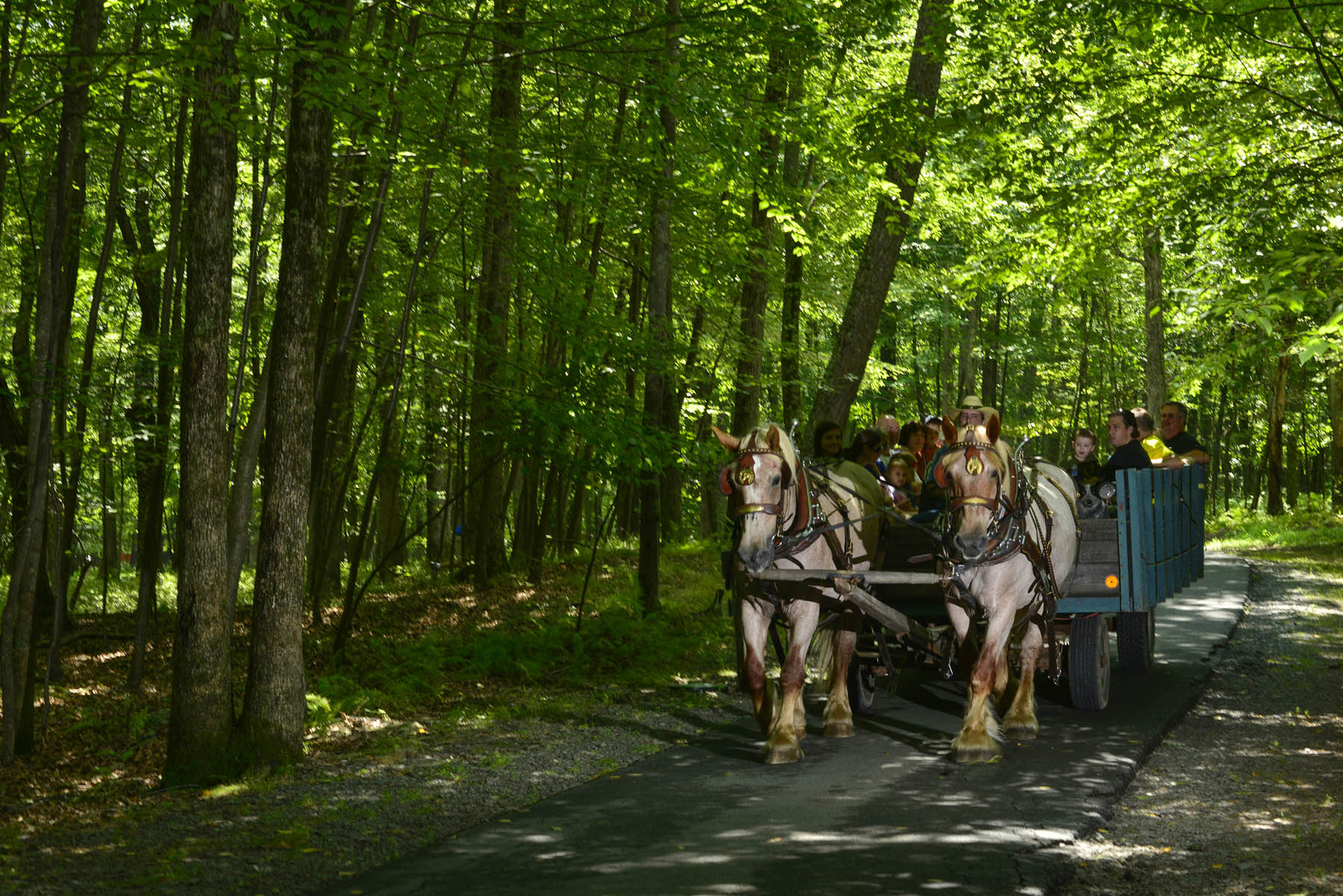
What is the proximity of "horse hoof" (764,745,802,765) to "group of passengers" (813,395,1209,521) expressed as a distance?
95.2 inches

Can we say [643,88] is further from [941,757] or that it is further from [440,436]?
[440,436]

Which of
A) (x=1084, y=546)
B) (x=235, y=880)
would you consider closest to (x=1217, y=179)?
(x=1084, y=546)

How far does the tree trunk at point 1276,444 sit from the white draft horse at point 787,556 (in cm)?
2842

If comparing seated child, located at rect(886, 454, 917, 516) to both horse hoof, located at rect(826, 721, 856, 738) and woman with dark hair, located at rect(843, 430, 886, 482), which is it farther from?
horse hoof, located at rect(826, 721, 856, 738)

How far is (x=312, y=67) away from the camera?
8.20 m

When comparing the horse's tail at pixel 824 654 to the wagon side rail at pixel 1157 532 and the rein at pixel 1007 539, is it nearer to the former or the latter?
the rein at pixel 1007 539

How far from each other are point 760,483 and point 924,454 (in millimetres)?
4221

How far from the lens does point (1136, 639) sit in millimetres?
10875

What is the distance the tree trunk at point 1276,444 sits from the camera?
109 ft

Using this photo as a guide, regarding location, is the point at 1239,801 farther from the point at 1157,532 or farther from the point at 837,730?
the point at 1157,532

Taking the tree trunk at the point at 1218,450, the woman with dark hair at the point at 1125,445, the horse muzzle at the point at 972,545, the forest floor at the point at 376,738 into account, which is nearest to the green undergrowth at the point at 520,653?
the forest floor at the point at 376,738

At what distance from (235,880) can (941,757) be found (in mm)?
4499

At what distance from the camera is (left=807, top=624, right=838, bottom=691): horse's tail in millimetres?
9008

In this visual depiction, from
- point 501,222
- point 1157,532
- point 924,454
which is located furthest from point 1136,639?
point 501,222
